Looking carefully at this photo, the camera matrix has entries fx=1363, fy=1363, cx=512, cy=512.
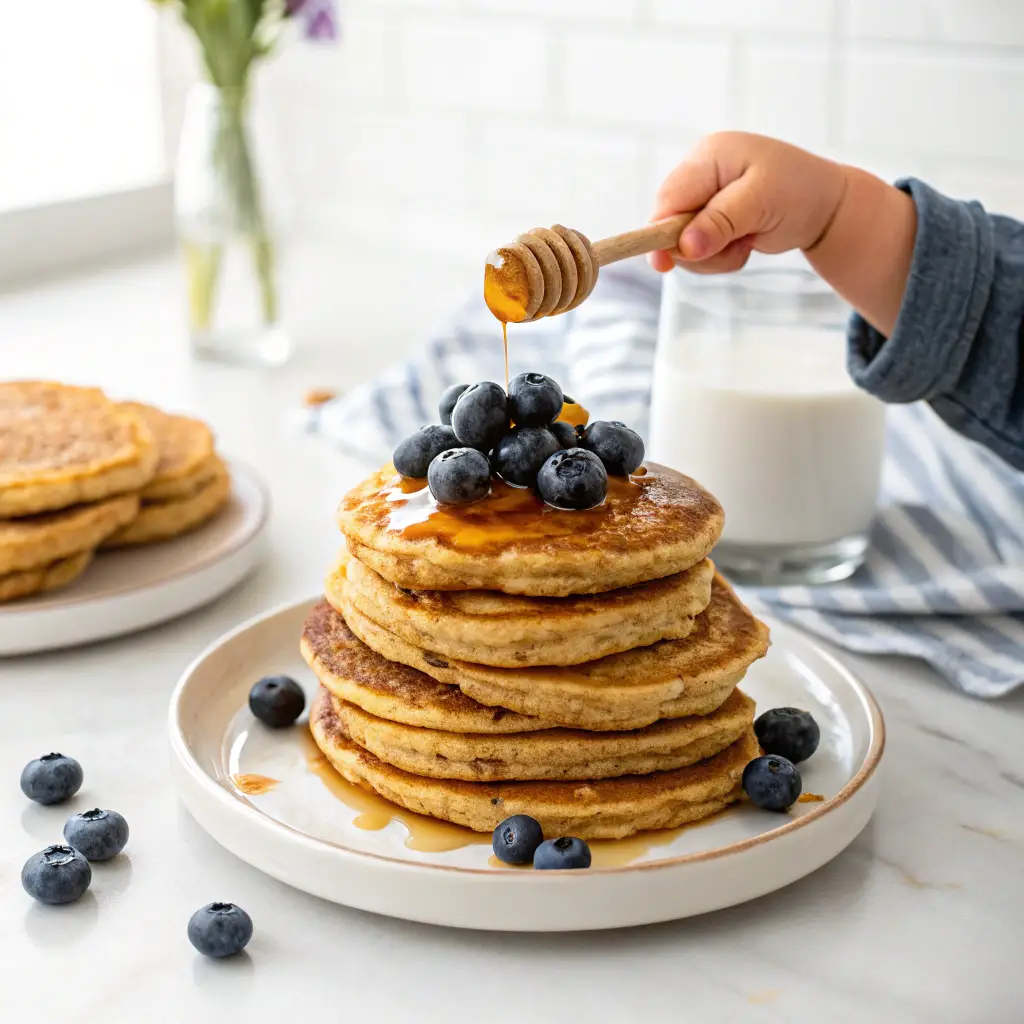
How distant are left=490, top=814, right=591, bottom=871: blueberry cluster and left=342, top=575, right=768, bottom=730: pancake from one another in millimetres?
80

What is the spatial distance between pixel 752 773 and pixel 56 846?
518 mm

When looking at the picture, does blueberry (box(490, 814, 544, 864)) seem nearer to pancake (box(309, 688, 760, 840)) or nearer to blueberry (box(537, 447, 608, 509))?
pancake (box(309, 688, 760, 840))

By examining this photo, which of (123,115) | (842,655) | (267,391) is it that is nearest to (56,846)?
(842,655)

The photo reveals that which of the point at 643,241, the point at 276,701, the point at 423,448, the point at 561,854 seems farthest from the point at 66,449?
the point at 561,854

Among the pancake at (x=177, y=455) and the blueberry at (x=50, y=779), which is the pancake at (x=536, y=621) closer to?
the blueberry at (x=50, y=779)

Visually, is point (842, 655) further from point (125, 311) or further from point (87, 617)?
point (125, 311)

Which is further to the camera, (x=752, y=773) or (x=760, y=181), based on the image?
(x=760, y=181)

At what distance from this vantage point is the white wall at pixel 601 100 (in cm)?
214

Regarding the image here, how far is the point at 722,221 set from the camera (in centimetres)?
131

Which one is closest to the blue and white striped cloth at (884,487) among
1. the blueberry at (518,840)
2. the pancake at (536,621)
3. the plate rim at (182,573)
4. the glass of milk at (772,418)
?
the glass of milk at (772,418)

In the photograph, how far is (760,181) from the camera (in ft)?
4.35

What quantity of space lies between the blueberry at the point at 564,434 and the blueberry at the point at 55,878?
47 cm

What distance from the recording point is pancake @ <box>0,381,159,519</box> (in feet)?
4.55

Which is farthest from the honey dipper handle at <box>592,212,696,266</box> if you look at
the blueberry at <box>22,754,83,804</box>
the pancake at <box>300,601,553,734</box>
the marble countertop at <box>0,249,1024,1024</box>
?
the blueberry at <box>22,754,83,804</box>
